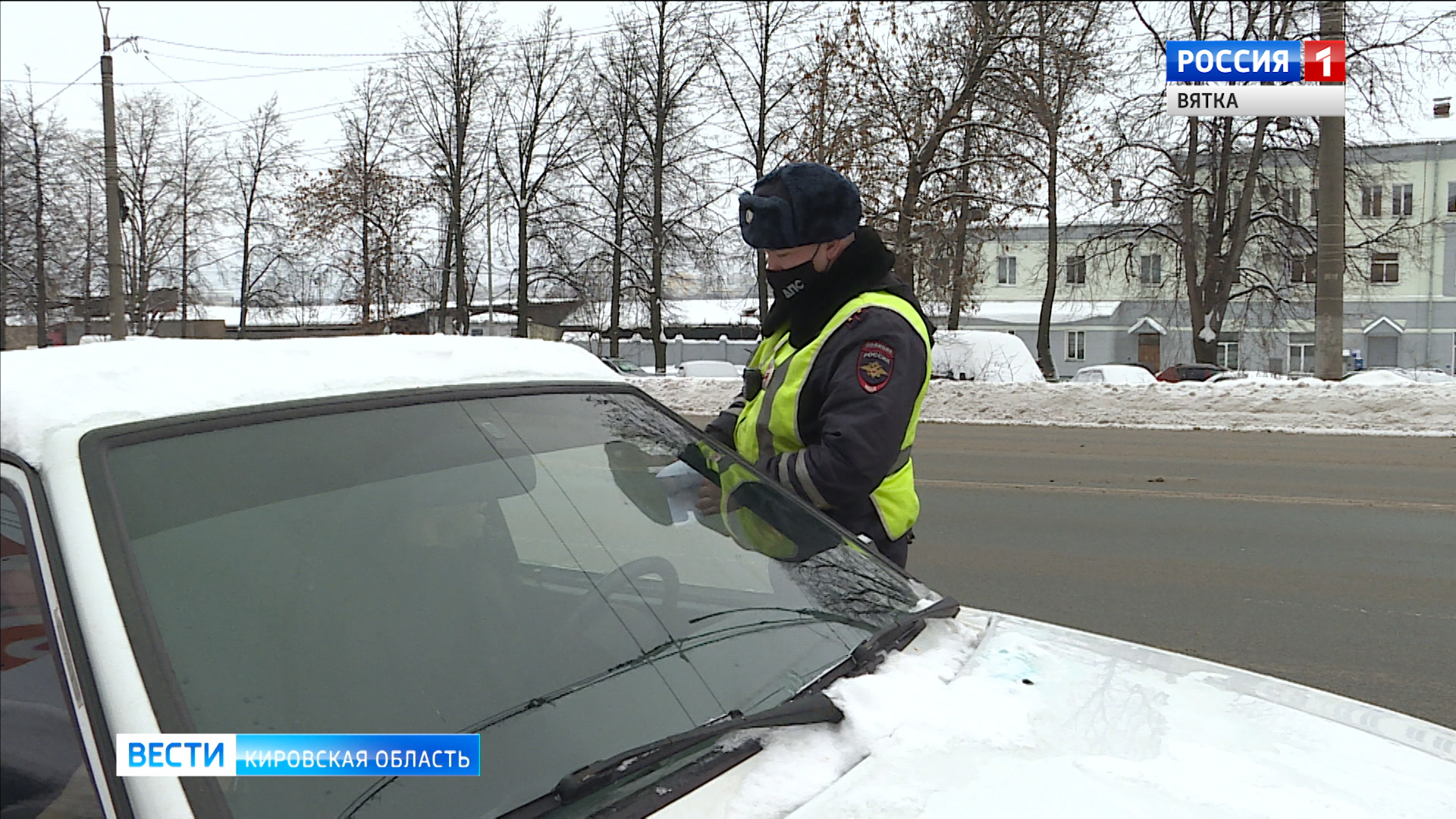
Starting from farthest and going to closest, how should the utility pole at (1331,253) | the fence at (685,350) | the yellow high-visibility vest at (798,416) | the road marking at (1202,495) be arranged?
Result: the fence at (685,350), the utility pole at (1331,253), the road marking at (1202,495), the yellow high-visibility vest at (798,416)

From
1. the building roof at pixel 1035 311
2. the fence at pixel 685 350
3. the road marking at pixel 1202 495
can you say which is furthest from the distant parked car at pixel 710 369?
the building roof at pixel 1035 311

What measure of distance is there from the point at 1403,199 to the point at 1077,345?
13537 mm

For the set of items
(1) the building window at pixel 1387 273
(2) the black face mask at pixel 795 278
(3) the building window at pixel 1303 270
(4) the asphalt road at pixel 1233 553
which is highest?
(1) the building window at pixel 1387 273

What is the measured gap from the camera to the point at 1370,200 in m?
29.2

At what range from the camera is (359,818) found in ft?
4.44

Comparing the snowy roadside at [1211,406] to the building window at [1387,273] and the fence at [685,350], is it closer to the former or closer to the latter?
the building window at [1387,273]

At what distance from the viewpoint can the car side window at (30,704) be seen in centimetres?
143

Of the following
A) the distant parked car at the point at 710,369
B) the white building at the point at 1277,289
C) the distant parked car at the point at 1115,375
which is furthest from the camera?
the white building at the point at 1277,289

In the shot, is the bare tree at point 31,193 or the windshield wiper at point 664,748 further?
the bare tree at point 31,193

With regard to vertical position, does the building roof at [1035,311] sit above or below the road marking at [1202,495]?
above

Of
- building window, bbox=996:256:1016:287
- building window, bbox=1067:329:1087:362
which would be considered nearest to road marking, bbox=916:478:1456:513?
building window, bbox=996:256:1016:287

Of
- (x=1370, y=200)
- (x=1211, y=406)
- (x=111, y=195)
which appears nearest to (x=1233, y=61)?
(x=1370, y=200)

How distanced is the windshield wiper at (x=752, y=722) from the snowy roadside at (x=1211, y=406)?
10.8m

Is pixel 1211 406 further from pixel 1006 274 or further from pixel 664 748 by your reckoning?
pixel 1006 274
